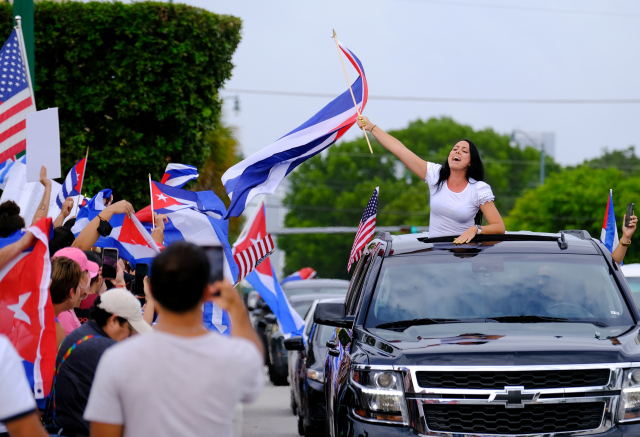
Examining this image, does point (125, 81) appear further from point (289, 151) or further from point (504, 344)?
point (504, 344)

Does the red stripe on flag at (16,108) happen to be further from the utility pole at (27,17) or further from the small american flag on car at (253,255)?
the small american flag on car at (253,255)

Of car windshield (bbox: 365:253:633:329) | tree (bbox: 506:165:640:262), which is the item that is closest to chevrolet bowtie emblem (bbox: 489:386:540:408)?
car windshield (bbox: 365:253:633:329)

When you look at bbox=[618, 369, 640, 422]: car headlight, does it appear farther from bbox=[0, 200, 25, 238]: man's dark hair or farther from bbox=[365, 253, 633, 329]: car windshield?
bbox=[0, 200, 25, 238]: man's dark hair

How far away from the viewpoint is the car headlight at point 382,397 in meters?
5.22

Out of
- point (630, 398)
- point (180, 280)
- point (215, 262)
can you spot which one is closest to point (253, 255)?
point (630, 398)

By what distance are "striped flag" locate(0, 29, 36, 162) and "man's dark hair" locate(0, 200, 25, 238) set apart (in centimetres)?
405

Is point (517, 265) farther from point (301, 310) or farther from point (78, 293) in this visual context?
point (301, 310)

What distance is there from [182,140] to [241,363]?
48.5ft

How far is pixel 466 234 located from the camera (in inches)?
257

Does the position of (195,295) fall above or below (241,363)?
above

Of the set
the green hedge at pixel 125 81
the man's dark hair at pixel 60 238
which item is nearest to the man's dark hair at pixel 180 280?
the man's dark hair at pixel 60 238

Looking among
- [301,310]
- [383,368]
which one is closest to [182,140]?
[301,310]

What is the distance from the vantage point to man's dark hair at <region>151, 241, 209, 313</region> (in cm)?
314

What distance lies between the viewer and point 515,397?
509 centimetres
